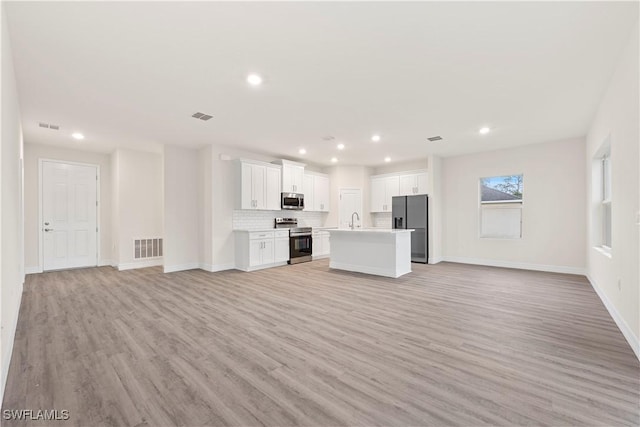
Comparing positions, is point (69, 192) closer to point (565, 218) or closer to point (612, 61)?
point (612, 61)

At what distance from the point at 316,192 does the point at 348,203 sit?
3.56 feet

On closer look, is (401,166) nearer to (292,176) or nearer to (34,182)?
(292,176)

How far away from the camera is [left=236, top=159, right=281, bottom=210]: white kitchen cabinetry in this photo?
21.4ft

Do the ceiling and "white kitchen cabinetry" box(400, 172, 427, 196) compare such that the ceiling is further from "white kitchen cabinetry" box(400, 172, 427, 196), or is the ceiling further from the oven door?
the oven door

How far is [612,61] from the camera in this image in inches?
115

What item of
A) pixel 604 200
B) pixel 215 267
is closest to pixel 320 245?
pixel 215 267

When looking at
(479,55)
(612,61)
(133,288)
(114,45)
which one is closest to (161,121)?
(114,45)

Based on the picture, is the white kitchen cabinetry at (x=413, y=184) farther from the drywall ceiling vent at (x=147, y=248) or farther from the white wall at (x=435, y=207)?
the drywall ceiling vent at (x=147, y=248)

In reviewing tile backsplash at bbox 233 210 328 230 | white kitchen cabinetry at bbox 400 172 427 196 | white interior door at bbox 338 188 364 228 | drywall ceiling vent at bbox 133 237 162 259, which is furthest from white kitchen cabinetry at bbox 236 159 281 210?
white kitchen cabinetry at bbox 400 172 427 196

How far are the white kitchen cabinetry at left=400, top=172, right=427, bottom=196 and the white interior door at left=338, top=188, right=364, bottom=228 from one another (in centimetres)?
130

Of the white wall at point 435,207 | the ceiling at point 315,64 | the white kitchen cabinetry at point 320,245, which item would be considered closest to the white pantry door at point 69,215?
the ceiling at point 315,64

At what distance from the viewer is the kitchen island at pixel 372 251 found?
5527 mm

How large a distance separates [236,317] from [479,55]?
3848mm

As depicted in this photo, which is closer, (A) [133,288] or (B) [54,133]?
→ (A) [133,288]
